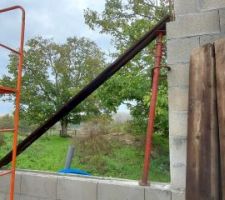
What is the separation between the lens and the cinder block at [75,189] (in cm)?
239

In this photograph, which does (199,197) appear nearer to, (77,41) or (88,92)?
(88,92)

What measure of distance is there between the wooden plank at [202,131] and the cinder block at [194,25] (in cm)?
19

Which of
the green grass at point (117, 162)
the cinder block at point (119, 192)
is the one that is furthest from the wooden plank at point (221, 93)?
the green grass at point (117, 162)

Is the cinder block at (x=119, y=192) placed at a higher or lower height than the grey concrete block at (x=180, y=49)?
lower

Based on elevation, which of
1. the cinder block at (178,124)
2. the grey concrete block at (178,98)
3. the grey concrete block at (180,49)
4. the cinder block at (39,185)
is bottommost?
the cinder block at (39,185)

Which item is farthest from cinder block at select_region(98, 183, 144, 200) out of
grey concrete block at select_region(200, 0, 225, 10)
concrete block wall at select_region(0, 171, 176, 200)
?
grey concrete block at select_region(200, 0, 225, 10)

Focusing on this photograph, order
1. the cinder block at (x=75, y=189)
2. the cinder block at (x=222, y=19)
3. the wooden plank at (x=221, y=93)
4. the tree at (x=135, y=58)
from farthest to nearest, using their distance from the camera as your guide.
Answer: the tree at (x=135, y=58) → the cinder block at (x=75, y=189) → the cinder block at (x=222, y=19) → the wooden plank at (x=221, y=93)

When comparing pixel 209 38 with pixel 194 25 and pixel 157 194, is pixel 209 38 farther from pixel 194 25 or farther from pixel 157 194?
pixel 157 194

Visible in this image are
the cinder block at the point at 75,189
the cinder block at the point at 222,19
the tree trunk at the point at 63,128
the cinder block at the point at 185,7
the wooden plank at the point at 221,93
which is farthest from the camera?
the tree trunk at the point at 63,128

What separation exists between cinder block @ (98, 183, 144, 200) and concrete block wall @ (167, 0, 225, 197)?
0.28 meters

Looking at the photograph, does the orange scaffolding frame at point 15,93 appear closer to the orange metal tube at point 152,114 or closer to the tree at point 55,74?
the orange metal tube at point 152,114

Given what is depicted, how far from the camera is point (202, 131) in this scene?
5.91 ft

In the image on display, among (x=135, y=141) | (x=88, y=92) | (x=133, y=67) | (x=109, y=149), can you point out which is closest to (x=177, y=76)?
(x=88, y=92)

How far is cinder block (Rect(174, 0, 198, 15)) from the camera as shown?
209 centimetres
